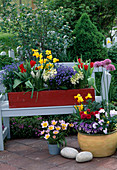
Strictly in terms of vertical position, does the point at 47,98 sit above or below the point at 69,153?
above

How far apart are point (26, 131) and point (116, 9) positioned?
4.34 metres

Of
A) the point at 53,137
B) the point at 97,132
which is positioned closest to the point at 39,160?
the point at 53,137

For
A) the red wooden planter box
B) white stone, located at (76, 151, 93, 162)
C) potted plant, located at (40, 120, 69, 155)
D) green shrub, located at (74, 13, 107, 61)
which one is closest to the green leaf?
the red wooden planter box

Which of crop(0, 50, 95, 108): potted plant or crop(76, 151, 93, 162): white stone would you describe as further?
crop(0, 50, 95, 108): potted plant

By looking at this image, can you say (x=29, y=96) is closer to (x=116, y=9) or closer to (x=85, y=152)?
(x=85, y=152)

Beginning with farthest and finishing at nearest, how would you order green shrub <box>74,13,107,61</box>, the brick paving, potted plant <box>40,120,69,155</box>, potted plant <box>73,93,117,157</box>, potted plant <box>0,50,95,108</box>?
1. green shrub <box>74,13,107,61</box>
2. potted plant <box>0,50,95,108</box>
3. potted plant <box>40,120,69,155</box>
4. potted plant <box>73,93,117,157</box>
5. the brick paving

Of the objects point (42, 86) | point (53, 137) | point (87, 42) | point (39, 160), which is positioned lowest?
point (39, 160)

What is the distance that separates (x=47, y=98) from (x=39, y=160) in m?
0.81

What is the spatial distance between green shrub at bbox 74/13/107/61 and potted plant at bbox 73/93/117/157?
2411 millimetres

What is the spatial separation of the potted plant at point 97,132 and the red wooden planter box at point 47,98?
0.24 meters

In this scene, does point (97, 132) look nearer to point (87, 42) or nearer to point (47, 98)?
point (47, 98)

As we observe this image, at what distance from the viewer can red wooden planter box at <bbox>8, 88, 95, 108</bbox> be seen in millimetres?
3900

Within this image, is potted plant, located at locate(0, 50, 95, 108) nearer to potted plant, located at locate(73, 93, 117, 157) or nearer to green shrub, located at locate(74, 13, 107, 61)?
potted plant, located at locate(73, 93, 117, 157)

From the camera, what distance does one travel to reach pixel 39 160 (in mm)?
3594
